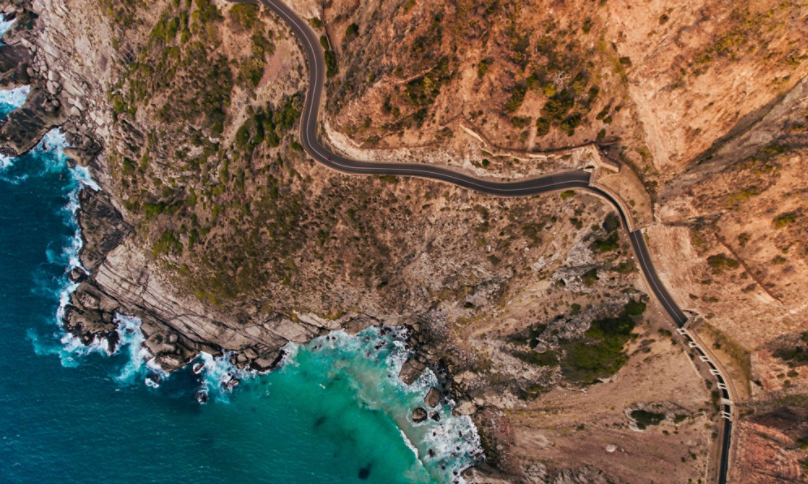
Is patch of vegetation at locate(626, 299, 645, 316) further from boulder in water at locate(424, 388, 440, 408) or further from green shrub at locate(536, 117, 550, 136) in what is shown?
boulder in water at locate(424, 388, 440, 408)

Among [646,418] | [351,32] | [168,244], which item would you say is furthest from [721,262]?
[168,244]

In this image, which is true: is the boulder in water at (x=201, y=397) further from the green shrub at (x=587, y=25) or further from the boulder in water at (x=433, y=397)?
the green shrub at (x=587, y=25)

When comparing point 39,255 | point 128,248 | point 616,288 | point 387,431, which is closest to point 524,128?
point 616,288

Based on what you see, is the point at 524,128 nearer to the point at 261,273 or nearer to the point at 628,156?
the point at 628,156

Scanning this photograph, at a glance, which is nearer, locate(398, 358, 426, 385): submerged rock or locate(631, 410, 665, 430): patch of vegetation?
locate(631, 410, 665, 430): patch of vegetation

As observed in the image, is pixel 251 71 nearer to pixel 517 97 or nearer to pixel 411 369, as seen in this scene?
pixel 517 97

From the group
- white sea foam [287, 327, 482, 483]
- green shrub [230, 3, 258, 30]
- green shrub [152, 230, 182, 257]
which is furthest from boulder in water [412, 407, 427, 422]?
green shrub [230, 3, 258, 30]
